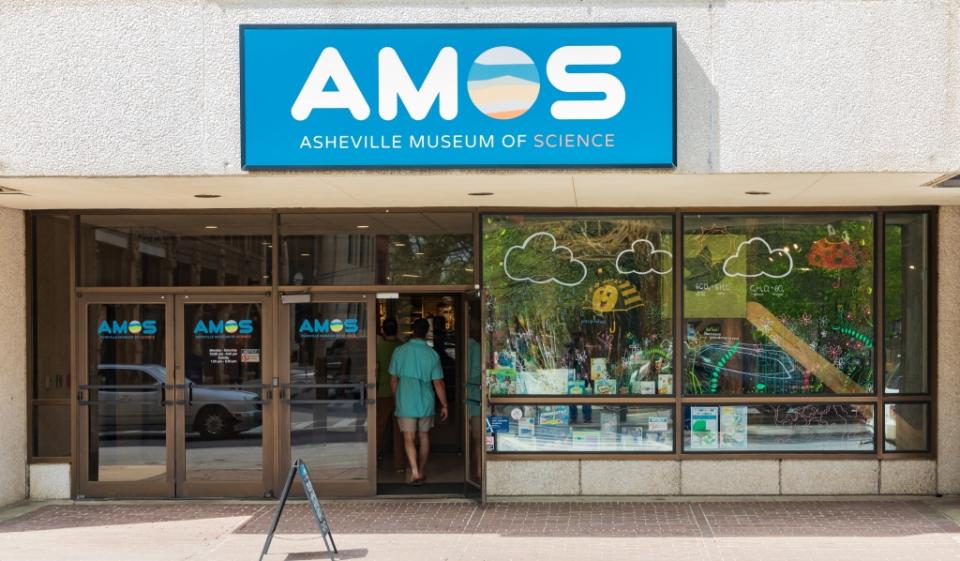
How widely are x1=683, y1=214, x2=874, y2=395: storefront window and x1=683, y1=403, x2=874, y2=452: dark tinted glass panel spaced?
182 mm

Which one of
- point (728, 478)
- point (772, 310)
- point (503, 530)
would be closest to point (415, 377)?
point (503, 530)

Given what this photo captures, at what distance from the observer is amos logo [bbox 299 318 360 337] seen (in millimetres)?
9742

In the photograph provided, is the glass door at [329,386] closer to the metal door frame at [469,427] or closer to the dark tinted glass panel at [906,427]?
the metal door frame at [469,427]

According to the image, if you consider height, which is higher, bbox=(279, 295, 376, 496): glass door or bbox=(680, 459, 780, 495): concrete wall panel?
bbox=(279, 295, 376, 496): glass door

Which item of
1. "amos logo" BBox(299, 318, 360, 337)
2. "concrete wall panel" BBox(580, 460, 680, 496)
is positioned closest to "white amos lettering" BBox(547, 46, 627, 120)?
"amos logo" BBox(299, 318, 360, 337)

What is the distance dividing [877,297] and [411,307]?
566 centimetres

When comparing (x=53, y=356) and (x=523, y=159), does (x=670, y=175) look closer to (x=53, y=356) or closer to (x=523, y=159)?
(x=523, y=159)

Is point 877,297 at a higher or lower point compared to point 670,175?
lower

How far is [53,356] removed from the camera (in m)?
9.90

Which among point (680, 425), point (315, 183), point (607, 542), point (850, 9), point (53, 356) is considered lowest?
point (607, 542)

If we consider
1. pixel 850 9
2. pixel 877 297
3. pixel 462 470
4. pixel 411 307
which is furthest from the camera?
pixel 411 307

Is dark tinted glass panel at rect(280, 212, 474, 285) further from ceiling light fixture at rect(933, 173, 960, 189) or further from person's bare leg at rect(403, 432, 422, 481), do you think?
ceiling light fixture at rect(933, 173, 960, 189)

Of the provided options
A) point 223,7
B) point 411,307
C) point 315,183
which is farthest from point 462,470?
point 223,7

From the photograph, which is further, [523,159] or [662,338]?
[662,338]
